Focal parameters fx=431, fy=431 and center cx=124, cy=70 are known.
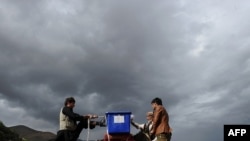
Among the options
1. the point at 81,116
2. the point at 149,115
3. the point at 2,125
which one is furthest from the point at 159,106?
the point at 2,125

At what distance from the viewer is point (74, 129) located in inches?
583

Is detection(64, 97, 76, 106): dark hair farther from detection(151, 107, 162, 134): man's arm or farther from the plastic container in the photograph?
detection(151, 107, 162, 134): man's arm

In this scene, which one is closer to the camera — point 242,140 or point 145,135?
point 242,140

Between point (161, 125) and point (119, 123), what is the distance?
1.53 m

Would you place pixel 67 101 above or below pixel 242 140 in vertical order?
above

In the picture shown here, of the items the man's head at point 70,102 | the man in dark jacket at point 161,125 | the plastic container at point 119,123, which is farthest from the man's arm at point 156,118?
the man's head at point 70,102

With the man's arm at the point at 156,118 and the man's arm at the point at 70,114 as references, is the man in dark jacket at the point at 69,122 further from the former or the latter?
the man's arm at the point at 156,118

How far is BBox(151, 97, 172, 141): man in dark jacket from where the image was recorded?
1408cm

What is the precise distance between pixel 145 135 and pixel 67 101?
10.2 feet

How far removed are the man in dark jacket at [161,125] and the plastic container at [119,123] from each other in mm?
1021

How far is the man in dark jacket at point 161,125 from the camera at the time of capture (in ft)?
46.2

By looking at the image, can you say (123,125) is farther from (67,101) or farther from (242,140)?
(242,140)

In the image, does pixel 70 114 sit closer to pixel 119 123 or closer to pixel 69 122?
pixel 69 122

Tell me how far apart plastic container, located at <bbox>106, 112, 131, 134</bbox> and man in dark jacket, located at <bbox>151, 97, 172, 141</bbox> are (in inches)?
40.2
